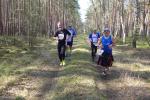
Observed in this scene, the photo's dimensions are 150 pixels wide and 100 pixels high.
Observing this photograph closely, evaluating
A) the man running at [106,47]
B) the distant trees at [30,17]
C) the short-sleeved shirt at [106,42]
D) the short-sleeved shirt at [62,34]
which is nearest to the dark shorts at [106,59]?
the man running at [106,47]

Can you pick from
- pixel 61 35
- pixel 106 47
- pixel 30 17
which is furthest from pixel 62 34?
pixel 30 17

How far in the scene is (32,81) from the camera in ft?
56.5

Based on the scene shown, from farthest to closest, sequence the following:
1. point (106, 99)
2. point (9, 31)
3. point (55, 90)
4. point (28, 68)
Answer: point (9, 31) < point (28, 68) < point (55, 90) < point (106, 99)

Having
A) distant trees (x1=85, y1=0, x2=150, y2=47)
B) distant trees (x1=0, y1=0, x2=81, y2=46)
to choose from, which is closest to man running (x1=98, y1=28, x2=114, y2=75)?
distant trees (x1=85, y1=0, x2=150, y2=47)

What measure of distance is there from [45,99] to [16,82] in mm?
3836

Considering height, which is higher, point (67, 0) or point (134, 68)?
point (67, 0)

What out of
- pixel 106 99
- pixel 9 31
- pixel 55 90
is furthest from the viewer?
pixel 9 31

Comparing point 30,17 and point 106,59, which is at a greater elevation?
point 30,17

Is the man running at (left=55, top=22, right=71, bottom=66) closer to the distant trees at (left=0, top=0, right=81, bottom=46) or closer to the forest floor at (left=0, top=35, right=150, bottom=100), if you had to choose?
the forest floor at (left=0, top=35, right=150, bottom=100)

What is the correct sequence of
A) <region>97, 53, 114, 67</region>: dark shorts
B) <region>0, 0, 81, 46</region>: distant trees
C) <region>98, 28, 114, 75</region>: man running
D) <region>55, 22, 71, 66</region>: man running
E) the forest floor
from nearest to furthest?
the forest floor
<region>98, 28, 114, 75</region>: man running
<region>97, 53, 114, 67</region>: dark shorts
<region>55, 22, 71, 66</region>: man running
<region>0, 0, 81, 46</region>: distant trees

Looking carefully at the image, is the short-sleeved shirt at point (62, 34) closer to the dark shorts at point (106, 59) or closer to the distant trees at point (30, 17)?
the dark shorts at point (106, 59)

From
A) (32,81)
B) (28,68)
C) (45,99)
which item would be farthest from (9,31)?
(45,99)

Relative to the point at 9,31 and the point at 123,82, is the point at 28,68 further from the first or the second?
the point at 9,31

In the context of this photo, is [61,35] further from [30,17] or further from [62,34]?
[30,17]
